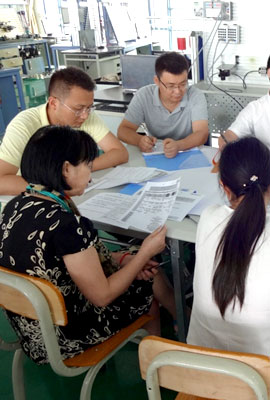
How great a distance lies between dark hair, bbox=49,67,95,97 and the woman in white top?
100 cm

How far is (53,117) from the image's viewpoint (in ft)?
6.63

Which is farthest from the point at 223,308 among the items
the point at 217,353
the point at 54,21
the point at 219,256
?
the point at 54,21

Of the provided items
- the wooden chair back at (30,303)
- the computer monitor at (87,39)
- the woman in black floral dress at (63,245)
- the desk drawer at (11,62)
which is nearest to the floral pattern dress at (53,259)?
the woman in black floral dress at (63,245)

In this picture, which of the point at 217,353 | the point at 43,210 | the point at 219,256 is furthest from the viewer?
the point at 43,210

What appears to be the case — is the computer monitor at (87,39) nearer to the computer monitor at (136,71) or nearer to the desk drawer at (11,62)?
the desk drawer at (11,62)

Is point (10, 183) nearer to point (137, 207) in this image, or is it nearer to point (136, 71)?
point (137, 207)

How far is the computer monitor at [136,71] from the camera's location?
327 centimetres

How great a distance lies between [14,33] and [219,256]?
24.1 ft

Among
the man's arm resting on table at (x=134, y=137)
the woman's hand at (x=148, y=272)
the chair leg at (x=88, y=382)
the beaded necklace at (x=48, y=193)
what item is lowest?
the chair leg at (x=88, y=382)

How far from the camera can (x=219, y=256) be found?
3.46ft

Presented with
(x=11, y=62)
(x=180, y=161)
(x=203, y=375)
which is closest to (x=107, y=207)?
(x=180, y=161)

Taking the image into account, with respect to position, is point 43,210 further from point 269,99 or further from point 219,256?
point 269,99

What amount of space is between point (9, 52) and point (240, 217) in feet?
22.0

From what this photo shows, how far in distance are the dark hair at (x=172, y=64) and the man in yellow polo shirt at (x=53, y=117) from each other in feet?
1.65
